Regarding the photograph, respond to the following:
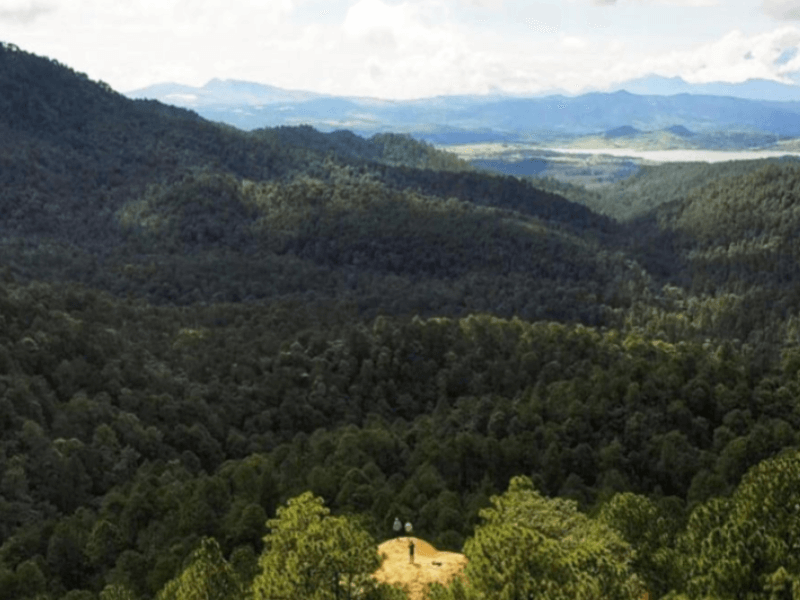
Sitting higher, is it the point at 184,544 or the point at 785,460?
the point at 785,460

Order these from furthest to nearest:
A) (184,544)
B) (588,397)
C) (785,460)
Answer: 1. (588,397)
2. (184,544)
3. (785,460)

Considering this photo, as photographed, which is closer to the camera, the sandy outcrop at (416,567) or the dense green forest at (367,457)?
the dense green forest at (367,457)

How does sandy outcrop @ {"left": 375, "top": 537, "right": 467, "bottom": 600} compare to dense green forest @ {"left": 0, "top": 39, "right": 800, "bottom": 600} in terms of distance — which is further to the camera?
sandy outcrop @ {"left": 375, "top": 537, "right": 467, "bottom": 600}

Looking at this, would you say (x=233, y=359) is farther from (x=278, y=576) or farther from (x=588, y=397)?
(x=278, y=576)

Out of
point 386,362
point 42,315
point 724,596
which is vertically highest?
point 724,596

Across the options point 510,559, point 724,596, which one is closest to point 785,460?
point 724,596

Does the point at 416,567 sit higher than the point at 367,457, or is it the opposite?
the point at 416,567

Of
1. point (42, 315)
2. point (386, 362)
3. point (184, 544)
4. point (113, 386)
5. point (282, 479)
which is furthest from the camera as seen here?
point (386, 362)

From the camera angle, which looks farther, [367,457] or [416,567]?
[367,457]
